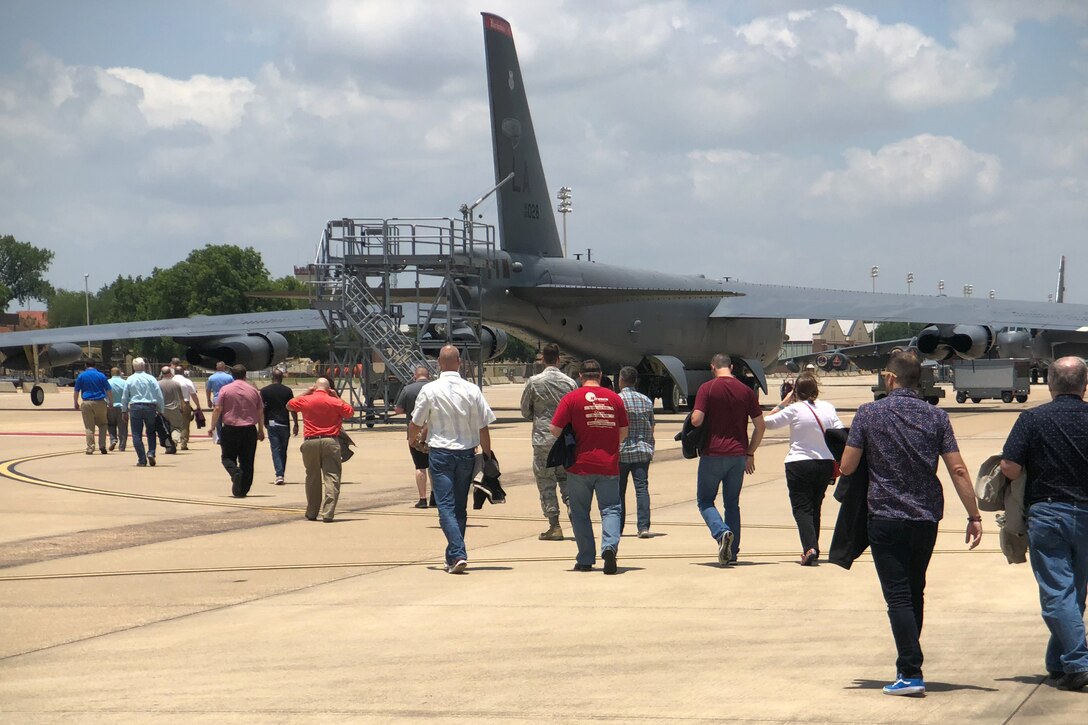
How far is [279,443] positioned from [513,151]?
56.8 ft

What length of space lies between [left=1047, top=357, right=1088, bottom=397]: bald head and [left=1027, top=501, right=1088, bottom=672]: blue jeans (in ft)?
1.87

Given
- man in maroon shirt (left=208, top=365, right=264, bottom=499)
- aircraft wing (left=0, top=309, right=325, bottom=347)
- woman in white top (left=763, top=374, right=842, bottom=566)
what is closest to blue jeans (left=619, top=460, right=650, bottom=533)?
woman in white top (left=763, top=374, right=842, bottom=566)

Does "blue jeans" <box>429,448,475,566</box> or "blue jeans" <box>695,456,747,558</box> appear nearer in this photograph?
"blue jeans" <box>429,448,475,566</box>

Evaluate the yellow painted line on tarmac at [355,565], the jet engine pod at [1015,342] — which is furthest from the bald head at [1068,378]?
the jet engine pod at [1015,342]

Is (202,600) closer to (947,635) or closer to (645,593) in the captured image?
(645,593)

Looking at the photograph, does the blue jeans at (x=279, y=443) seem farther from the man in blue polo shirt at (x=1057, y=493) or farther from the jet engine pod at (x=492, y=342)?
the jet engine pod at (x=492, y=342)

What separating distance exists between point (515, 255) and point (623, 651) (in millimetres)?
27189

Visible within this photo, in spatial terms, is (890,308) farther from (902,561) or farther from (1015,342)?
(902,561)

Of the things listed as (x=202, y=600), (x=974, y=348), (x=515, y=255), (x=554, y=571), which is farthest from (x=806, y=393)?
(x=974, y=348)

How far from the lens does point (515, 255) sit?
34.3 meters

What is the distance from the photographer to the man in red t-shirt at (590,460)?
10648 millimetres

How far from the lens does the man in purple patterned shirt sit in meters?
6.73

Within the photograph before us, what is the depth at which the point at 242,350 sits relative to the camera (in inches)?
1464

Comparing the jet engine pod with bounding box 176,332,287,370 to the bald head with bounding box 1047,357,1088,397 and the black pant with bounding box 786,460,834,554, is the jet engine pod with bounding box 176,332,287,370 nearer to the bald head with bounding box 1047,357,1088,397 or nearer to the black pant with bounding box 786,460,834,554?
the black pant with bounding box 786,460,834,554
